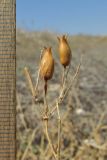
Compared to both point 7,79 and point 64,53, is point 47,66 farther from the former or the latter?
point 7,79

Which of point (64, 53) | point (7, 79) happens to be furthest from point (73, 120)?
point (64, 53)

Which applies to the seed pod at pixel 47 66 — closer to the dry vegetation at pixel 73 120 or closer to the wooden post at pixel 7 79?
the dry vegetation at pixel 73 120

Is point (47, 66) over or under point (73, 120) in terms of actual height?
over

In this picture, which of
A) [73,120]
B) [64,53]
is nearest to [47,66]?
[64,53]

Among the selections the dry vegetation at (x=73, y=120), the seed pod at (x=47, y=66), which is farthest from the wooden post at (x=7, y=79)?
the seed pod at (x=47, y=66)

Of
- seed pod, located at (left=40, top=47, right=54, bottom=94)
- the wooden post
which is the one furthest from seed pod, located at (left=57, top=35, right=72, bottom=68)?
the wooden post

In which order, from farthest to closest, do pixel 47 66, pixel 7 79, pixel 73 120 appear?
1. pixel 73 120
2. pixel 7 79
3. pixel 47 66

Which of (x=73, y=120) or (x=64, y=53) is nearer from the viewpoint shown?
(x=64, y=53)

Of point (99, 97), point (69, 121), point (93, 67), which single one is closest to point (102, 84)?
point (99, 97)

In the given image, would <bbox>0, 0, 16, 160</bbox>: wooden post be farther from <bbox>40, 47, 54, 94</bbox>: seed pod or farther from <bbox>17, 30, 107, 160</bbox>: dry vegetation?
<bbox>40, 47, 54, 94</bbox>: seed pod

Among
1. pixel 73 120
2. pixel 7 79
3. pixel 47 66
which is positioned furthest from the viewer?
pixel 73 120
